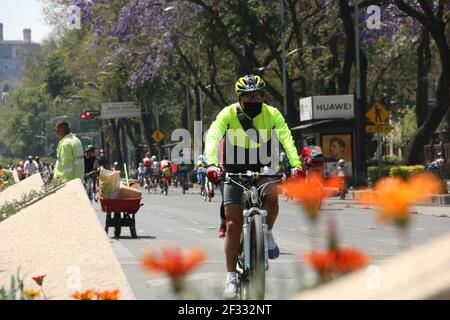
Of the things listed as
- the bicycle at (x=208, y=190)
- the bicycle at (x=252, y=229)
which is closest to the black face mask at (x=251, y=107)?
the bicycle at (x=252, y=229)

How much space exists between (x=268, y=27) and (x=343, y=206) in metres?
18.3

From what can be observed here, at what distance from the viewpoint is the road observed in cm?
1088

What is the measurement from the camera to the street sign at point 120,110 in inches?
3103

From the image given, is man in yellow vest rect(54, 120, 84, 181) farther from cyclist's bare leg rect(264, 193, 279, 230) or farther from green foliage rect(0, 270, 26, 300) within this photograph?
green foliage rect(0, 270, 26, 300)

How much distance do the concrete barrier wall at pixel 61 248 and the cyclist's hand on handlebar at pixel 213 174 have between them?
0.85m

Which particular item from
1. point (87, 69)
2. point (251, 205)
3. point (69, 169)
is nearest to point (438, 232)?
point (69, 169)

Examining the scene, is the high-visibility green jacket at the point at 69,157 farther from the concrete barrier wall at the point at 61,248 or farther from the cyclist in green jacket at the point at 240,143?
the cyclist in green jacket at the point at 240,143

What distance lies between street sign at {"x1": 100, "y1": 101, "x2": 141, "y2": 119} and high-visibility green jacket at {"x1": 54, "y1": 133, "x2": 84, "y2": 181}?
61854mm

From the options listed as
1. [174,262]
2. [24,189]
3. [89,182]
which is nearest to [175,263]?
[174,262]

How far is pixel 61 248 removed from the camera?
28.0 ft

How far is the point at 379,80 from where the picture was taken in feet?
204

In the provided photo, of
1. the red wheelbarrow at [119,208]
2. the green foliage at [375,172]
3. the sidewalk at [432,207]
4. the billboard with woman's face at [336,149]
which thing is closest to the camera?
the red wheelbarrow at [119,208]

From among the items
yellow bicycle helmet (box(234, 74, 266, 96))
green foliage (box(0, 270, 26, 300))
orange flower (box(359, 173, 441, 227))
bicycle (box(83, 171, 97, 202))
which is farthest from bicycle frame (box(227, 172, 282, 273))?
bicycle (box(83, 171, 97, 202))

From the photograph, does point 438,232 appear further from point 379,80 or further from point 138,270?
point 379,80
